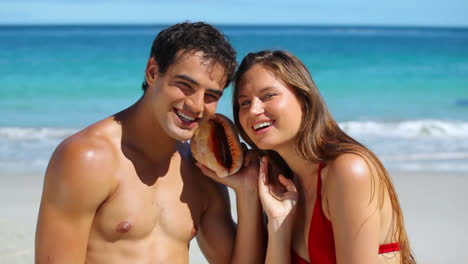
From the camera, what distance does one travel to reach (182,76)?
3070mm

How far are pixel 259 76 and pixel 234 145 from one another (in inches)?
16.7

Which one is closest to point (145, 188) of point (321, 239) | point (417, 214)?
point (321, 239)

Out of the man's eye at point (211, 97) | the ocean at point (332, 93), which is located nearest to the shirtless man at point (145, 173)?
the man's eye at point (211, 97)

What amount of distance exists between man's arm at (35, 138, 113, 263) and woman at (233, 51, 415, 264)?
0.86 meters

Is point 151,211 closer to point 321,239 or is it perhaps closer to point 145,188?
point 145,188

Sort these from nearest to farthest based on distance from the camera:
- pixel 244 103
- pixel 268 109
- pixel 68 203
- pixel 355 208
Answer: pixel 68 203 → pixel 355 208 → pixel 268 109 → pixel 244 103

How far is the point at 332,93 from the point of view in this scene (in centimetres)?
1928

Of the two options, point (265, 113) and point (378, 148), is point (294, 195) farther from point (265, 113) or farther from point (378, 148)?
point (378, 148)

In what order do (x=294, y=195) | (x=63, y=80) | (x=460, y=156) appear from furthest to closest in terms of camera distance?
(x=63, y=80) < (x=460, y=156) < (x=294, y=195)

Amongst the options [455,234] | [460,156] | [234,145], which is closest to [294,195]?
[234,145]

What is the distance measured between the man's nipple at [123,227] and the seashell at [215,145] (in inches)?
21.8

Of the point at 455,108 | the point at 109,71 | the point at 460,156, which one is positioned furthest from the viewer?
the point at 109,71

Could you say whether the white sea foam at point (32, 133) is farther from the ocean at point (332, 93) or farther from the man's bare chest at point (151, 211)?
the man's bare chest at point (151, 211)

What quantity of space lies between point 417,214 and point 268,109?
3.74 m
